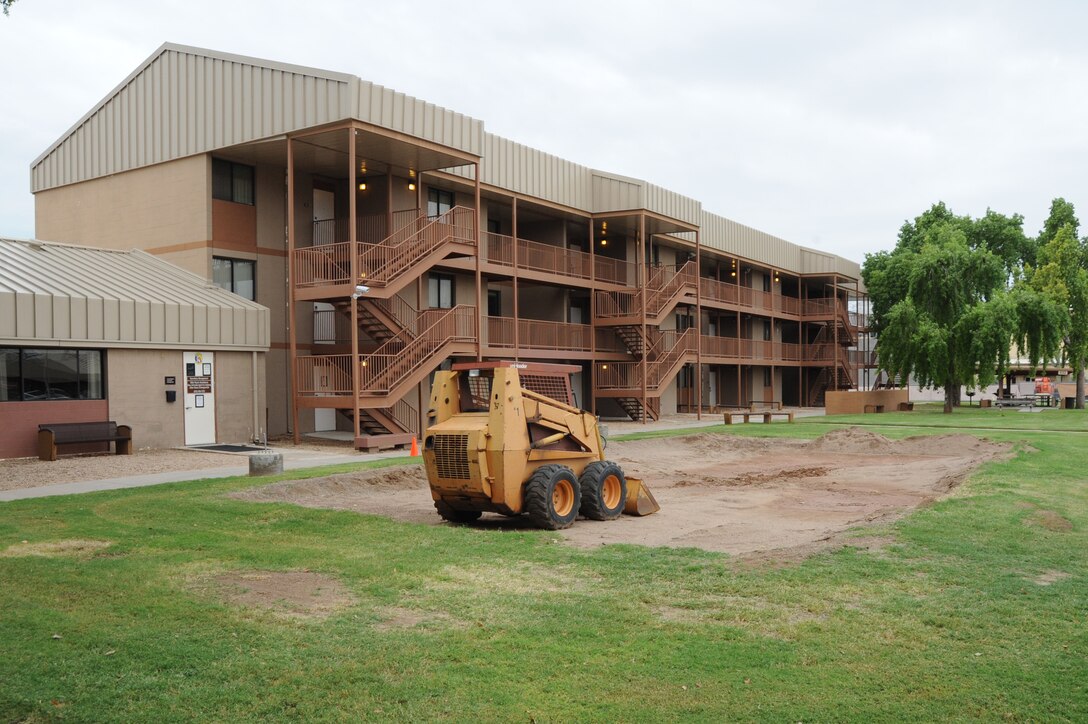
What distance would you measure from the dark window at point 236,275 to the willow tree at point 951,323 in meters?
31.2

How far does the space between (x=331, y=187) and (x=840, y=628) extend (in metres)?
26.3

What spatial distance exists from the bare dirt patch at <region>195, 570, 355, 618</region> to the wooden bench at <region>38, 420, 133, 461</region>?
551 inches

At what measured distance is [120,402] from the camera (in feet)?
76.1

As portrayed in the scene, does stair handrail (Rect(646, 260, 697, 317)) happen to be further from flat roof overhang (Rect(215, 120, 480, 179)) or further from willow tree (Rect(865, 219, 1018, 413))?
flat roof overhang (Rect(215, 120, 480, 179))

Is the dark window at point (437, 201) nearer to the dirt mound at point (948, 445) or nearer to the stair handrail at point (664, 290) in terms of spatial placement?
the stair handrail at point (664, 290)

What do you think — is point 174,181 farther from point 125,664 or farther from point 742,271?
point 742,271

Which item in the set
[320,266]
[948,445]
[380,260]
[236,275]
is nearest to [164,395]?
[236,275]

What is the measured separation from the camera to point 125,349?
915 inches

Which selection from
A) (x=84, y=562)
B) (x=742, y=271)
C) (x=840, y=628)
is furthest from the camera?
(x=742, y=271)

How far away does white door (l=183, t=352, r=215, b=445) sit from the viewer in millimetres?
24750

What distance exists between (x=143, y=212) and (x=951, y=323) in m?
36.2

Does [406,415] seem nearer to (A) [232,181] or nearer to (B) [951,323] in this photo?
(A) [232,181]

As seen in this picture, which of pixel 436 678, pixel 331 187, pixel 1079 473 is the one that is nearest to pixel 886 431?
pixel 1079 473

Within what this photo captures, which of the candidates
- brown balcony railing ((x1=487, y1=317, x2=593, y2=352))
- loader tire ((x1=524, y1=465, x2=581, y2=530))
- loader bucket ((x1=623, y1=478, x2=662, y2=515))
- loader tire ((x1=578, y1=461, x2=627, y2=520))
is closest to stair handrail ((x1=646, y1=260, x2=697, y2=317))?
brown balcony railing ((x1=487, y1=317, x2=593, y2=352))
